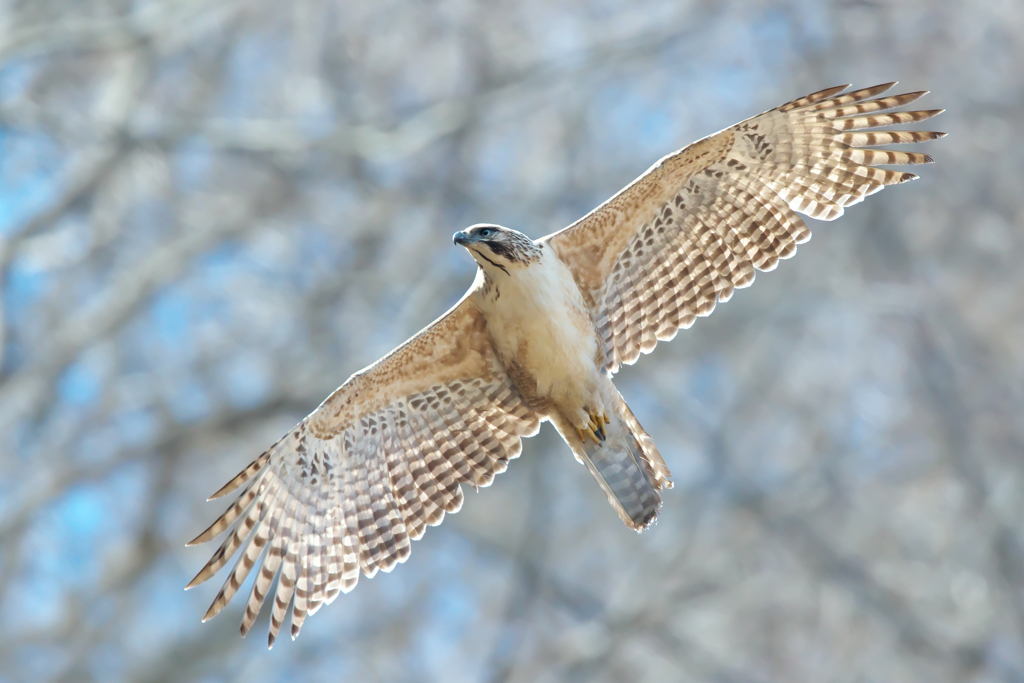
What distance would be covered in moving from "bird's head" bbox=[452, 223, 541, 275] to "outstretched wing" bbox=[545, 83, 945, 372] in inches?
12.7

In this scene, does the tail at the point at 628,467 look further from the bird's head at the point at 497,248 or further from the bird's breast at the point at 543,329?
the bird's head at the point at 497,248

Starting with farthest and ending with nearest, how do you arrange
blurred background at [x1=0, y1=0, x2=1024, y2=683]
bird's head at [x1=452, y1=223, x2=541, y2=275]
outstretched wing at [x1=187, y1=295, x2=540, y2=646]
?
blurred background at [x1=0, y1=0, x2=1024, y2=683]
outstretched wing at [x1=187, y1=295, x2=540, y2=646]
bird's head at [x1=452, y1=223, x2=541, y2=275]

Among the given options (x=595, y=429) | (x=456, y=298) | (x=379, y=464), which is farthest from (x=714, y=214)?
(x=456, y=298)

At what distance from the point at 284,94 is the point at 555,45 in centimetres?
311

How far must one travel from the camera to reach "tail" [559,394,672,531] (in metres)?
4.28

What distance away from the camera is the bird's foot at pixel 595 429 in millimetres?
4305

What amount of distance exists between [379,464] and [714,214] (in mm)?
1939

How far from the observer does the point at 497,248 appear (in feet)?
13.6

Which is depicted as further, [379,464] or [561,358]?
[379,464]

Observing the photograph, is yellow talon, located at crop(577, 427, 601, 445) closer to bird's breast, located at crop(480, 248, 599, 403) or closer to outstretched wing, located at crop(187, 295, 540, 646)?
bird's breast, located at crop(480, 248, 599, 403)

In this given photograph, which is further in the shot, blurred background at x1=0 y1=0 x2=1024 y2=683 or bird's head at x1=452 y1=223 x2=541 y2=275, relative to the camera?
blurred background at x1=0 y1=0 x2=1024 y2=683

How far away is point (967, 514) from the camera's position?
10078 mm

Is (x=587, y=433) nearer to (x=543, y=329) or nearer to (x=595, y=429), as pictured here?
(x=595, y=429)

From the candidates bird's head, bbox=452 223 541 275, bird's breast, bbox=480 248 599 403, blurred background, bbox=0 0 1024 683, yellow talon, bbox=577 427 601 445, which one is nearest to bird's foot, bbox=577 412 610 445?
yellow talon, bbox=577 427 601 445
